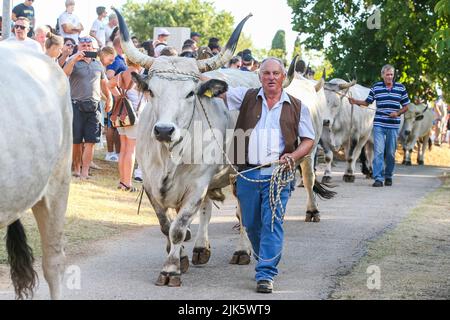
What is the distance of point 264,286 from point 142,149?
5.82ft

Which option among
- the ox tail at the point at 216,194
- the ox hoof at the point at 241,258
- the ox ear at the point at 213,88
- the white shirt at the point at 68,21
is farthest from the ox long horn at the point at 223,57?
the white shirt at the point at 68,21

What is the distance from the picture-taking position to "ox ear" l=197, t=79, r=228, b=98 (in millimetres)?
7988

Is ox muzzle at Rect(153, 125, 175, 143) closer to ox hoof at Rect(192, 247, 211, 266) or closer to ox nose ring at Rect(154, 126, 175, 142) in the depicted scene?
ox nose ring at Rect(154, 126, 175, 142)

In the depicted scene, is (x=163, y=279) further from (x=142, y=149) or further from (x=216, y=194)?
(x=216, y=194)

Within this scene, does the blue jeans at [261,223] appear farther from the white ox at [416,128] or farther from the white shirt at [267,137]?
the white ox at [416,128]

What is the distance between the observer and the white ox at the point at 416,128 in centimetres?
2433

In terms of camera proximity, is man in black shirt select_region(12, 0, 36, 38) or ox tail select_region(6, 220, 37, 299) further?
man in black shirt select_region(12, 0, 36, 38)

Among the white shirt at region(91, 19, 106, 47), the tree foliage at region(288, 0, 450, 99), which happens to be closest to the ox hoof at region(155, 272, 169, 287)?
the white shirt at region(91, 19, 106, 47)

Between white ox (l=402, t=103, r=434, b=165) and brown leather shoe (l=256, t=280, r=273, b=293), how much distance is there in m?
17.3

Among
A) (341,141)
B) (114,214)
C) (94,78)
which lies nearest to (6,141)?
(114,214)

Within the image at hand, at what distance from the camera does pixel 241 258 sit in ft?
29.3

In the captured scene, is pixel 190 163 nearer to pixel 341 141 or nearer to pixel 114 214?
pixel 114 214

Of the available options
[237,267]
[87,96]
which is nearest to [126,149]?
[87,96]

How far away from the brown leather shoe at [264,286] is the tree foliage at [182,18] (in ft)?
169
